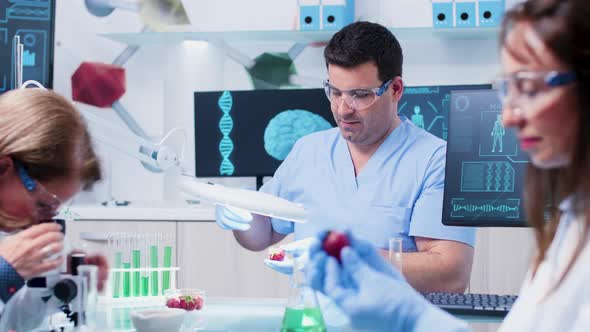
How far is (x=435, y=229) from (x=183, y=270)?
1.54 m

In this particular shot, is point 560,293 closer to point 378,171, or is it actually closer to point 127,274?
point 127,274

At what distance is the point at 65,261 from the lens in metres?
1.50

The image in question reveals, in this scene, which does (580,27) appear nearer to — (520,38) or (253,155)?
(520,38)

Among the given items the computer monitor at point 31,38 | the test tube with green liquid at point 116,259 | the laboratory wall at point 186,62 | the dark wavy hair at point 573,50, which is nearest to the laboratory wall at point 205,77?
the laboratory wall at point 186,62

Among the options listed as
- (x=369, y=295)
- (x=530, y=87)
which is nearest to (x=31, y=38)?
(x=369, y=295)

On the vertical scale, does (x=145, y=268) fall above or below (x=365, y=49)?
below

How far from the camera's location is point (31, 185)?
5.22ft

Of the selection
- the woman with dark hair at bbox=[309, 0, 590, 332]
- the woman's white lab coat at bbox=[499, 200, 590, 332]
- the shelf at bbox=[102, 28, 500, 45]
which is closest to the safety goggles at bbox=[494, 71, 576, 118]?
the woman with dark hair at bbox=[309, 0, 590, 332]

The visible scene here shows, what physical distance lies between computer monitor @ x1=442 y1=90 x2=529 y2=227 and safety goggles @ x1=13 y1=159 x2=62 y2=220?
97 cm

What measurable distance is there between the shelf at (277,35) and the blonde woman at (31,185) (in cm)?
220

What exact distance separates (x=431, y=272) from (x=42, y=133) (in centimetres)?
119

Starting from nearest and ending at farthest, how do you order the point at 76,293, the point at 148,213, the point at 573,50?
the point at 573,50, the point at 76,293, the point at 148,213

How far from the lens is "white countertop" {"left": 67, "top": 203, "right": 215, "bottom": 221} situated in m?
3.49

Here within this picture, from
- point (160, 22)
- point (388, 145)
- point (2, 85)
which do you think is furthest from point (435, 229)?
point (160, 22)
